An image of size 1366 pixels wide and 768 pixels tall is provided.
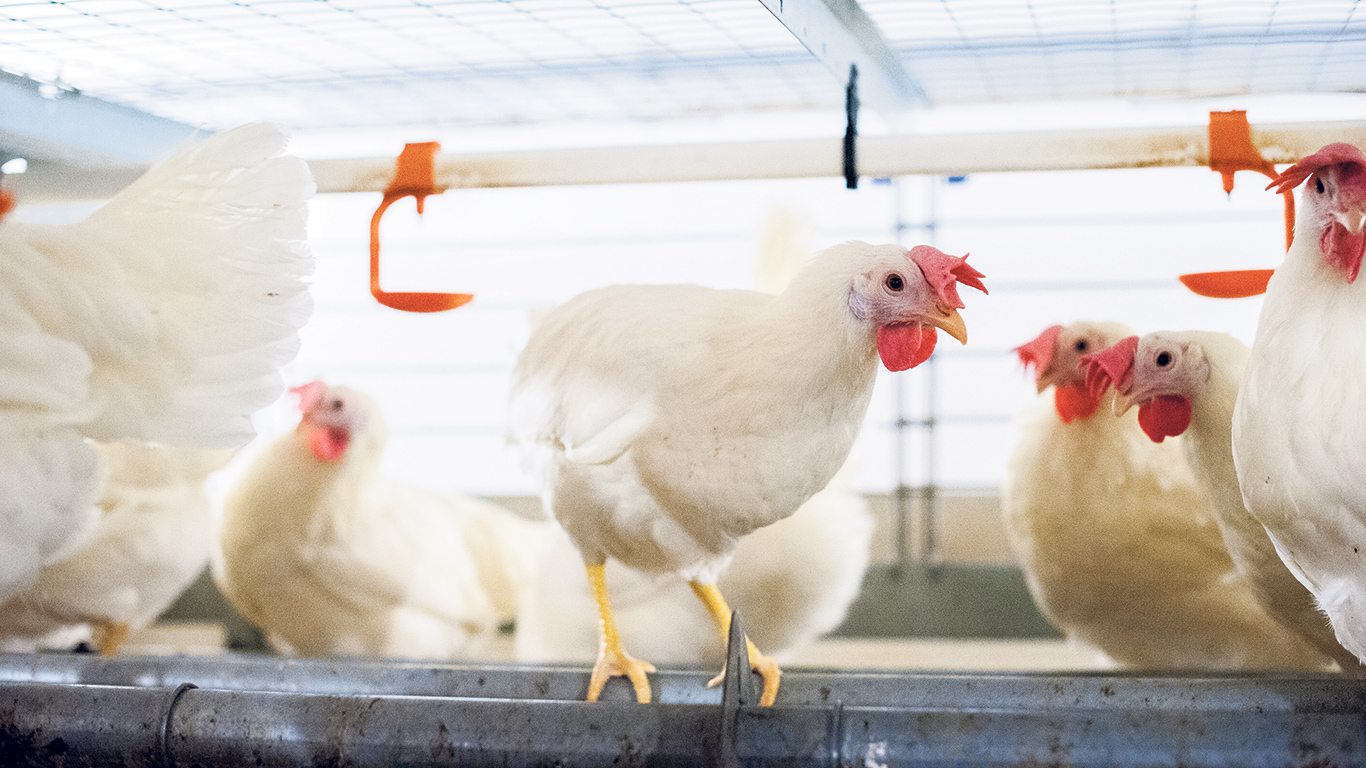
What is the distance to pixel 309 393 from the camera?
2.32m

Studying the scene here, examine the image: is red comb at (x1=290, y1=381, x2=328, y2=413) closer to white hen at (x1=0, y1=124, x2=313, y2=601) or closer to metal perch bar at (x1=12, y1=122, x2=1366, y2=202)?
white hen at (x1=0, y1=124, x2=313, y2=601)

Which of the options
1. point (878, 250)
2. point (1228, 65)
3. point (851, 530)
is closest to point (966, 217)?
point (851, 530)

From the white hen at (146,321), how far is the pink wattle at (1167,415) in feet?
3.83

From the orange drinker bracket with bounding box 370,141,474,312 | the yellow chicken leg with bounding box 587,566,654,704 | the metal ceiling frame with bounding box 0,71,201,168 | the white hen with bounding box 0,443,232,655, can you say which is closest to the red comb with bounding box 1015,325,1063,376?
the yellow chicken leg with bounding box 587,566,654,704

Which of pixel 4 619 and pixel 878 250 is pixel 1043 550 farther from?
pixel 4 619

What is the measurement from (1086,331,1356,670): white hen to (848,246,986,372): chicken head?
0.40 meters

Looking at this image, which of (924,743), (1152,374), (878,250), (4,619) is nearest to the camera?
(924,743)

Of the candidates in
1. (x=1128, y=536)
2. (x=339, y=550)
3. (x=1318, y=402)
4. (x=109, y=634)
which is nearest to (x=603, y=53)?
(x=1318, y=402)

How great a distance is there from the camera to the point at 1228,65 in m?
1.43

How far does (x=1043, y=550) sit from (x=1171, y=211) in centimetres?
166

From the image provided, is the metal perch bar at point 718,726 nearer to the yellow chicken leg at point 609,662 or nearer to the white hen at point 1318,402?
the white hen at point 1318,402

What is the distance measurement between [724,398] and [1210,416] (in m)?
0.69

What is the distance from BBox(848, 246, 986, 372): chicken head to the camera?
1.15m

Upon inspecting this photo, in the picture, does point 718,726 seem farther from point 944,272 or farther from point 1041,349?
point 1041,349
